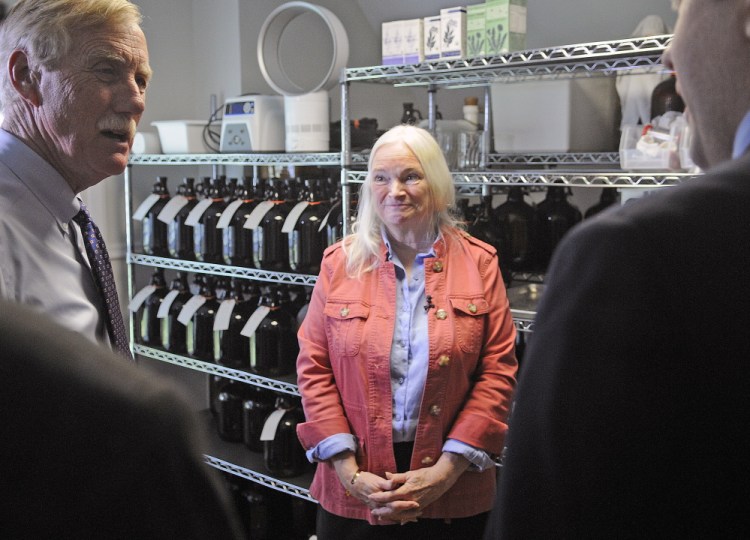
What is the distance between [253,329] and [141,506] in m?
2.73

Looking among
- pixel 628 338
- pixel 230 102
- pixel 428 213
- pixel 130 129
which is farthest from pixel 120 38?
pixel 230 102

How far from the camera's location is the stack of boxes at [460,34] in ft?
7.73

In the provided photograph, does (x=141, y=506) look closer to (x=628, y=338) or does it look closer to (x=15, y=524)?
(x=15, y=524)

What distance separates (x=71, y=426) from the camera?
290 mm

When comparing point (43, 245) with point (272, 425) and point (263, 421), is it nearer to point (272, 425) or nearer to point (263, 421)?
point (272, 425)

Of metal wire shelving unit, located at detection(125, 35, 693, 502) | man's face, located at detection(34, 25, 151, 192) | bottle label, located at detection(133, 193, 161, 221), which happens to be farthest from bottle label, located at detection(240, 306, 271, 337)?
man's face, located at detection(34, 25, 151, 192)

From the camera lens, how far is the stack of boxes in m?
2.36

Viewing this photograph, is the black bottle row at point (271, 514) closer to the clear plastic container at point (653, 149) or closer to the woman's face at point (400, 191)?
the woman's face at point (400, 191)

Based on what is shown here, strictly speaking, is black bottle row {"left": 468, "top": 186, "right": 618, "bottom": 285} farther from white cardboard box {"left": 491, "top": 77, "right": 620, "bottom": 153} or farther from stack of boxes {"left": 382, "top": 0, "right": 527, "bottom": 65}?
stack of boxes {"left": 382, "top": 0, "right": 527, "bottom": 65}

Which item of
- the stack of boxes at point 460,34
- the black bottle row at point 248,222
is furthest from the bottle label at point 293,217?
the stack of boxes at point 460,34

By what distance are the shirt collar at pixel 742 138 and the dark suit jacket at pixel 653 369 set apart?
0.03m

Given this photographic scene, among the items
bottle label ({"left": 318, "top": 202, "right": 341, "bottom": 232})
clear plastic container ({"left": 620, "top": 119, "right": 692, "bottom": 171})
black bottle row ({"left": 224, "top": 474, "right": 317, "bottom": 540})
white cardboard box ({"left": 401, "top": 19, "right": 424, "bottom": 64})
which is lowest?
black bottle row ({"left": 224, "top": 474, "right": 317, "bottom": 540})

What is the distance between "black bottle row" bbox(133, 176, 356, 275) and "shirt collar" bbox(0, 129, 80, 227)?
1.59 metres

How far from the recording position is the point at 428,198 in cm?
221
